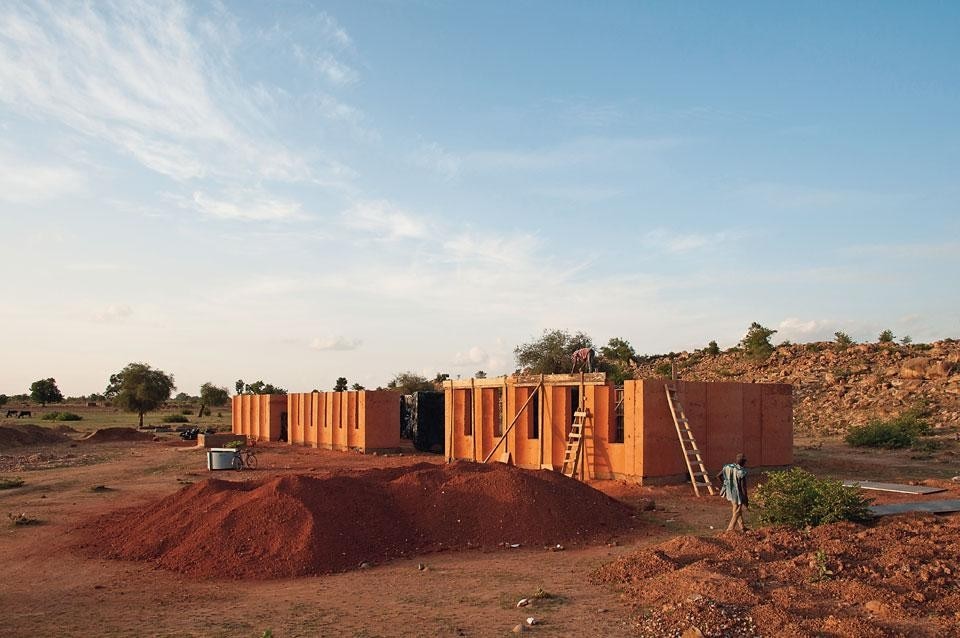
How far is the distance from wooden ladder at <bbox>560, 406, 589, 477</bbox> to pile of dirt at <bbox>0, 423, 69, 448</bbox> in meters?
29.6

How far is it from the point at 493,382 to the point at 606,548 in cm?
962

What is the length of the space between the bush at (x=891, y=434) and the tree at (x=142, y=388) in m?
46.0

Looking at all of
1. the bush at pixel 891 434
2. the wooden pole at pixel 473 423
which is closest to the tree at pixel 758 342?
the bush at pixel 891 434

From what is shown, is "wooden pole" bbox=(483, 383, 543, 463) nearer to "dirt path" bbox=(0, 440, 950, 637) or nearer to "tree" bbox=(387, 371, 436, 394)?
"dirt path" bbox=(0, 440, 950, 637)

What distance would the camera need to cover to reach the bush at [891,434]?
2683 cm

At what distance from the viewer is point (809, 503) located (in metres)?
11.0

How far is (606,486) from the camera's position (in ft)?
56.2

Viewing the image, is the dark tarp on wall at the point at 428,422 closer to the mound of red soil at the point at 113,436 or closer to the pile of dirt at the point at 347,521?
the pile of dirt at the point at 347,521

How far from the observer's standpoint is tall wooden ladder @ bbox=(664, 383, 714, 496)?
16.4 metres

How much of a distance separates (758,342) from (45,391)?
239 ft

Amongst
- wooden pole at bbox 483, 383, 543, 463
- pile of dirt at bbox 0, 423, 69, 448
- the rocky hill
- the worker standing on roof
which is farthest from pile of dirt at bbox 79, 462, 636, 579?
pile of dirt at bbox 0, 423, 69, 448

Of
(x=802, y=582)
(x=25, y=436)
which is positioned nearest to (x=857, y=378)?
(x=802, y=582)

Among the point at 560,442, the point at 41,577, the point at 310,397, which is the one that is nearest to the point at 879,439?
the point at 560,442

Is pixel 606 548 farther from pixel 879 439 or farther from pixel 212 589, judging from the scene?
pixel 879 439
